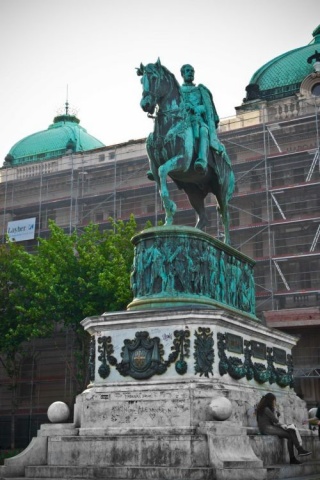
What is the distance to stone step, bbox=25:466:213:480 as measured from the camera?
10.7 meters

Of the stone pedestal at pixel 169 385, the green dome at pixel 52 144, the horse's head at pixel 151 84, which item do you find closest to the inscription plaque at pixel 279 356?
the stone pedestal at pixel 169 385

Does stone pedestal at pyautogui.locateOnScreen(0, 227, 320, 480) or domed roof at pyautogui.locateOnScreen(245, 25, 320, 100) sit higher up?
domed roof at pyautogui.locateOnScreen(245, 25, 320, 100)

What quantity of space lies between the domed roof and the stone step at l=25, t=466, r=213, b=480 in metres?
34.2

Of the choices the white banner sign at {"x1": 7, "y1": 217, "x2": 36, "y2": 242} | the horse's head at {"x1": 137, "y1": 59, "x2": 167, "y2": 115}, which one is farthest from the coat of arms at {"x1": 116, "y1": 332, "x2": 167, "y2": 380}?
the white banner sign at {"x1": 7, "y1": 217, "x2": 36, "y2": 242}

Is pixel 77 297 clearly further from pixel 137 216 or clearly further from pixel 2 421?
pixel 2 421

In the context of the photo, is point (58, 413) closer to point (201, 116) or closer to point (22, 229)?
point (201, 116)

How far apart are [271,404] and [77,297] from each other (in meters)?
19.2

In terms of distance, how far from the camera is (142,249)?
1390cm

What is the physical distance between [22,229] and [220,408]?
33.8 m

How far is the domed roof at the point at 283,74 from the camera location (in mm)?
42781

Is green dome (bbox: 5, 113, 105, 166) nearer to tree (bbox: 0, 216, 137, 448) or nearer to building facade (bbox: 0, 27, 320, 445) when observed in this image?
building facade (bbox: 0, 27, 320, 445)

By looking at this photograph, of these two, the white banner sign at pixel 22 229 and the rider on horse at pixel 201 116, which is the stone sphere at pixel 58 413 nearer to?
the rider on horse at pixel 201 116

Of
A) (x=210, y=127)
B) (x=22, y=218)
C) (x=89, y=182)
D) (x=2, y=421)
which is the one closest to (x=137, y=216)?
(x=89, y=182)

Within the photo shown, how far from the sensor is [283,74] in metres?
43.8
